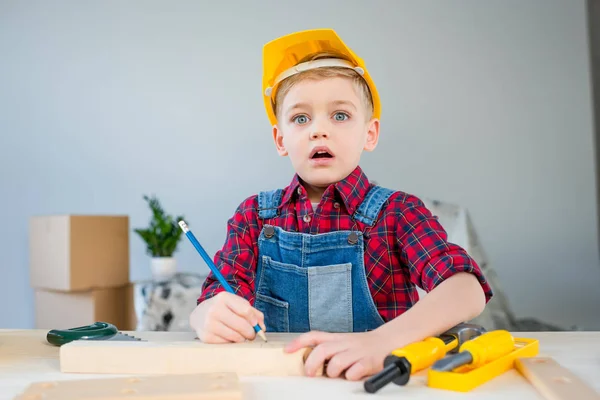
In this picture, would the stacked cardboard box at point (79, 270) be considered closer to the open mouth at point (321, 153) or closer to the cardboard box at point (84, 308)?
the cardboard box at point (84, 308)

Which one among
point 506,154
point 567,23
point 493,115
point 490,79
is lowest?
point 506,154

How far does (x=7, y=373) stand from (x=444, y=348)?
50 centimetres

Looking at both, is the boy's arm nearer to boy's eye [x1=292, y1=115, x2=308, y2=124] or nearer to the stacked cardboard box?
boy's eye [x1=292, y1=115, x2=308, y2=124]

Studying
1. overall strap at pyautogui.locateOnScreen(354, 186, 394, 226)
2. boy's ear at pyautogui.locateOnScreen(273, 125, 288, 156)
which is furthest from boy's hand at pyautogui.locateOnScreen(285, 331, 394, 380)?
boy's ear at pyautogui.locateOnScreen(273, 125, 288, 156)

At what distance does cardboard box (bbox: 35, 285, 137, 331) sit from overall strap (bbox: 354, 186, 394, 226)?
65.6 inches

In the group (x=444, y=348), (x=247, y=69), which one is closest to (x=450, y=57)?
(x=247, y=69)

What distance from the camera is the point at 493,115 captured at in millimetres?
2578

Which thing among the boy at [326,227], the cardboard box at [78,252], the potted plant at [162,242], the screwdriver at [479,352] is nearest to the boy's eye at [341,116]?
the boy at [326,227]

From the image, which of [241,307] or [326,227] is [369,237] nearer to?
[326,227]

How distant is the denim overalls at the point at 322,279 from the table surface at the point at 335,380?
0.25 metres

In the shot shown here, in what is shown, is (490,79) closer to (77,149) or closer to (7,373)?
(77,149)

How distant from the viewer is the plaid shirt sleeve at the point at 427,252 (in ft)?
2.80

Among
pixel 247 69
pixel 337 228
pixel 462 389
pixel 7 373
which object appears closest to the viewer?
pixel 462 389

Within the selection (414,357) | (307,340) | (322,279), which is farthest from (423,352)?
(322,279)
